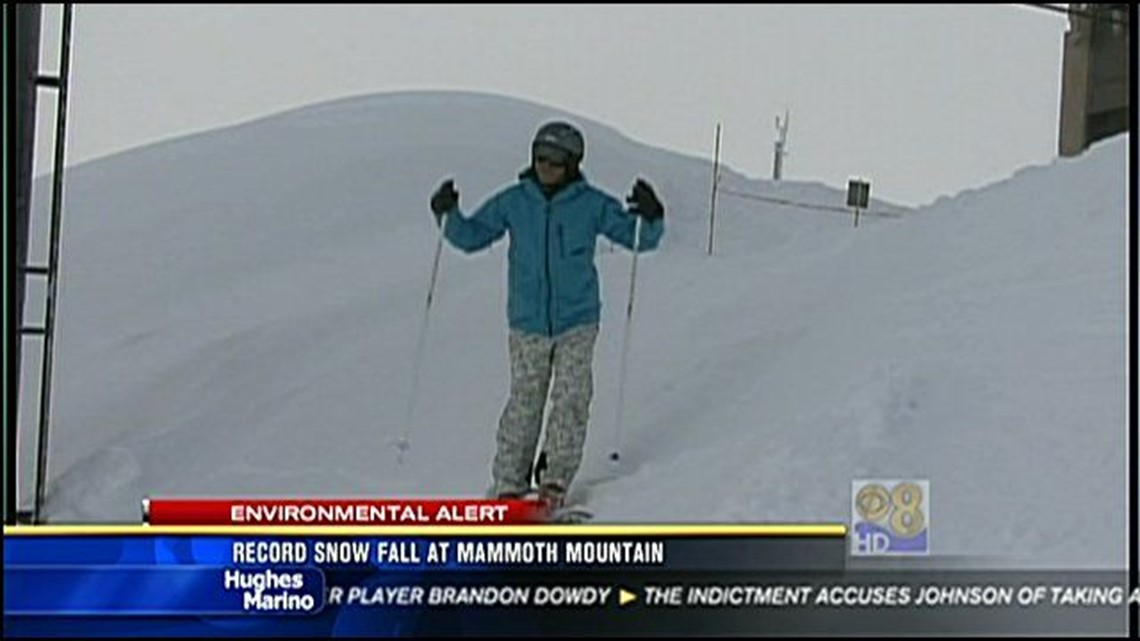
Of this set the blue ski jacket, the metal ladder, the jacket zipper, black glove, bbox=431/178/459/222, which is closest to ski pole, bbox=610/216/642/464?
the blue ski jacket

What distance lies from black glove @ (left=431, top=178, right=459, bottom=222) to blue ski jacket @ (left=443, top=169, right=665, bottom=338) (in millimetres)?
11

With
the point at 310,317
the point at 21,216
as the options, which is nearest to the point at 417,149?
the point at 310,317

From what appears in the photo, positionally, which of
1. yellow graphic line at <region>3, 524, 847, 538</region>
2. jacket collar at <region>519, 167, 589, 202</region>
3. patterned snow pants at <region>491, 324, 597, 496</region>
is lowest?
yellow graphic line at <region>3, 524, 847, 538</region>

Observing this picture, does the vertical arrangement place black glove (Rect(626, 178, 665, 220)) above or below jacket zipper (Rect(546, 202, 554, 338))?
above

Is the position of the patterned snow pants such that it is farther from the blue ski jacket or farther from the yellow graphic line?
the yellow graphic line

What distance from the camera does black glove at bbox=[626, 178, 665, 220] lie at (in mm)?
2795

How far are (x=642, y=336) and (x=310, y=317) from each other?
51cm

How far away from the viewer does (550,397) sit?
2834mm

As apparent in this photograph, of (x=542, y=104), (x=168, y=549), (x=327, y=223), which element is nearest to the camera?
(x=168, y=549)

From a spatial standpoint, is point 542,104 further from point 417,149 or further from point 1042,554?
point 1042,554

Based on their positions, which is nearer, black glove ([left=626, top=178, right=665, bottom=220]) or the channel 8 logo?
the channel 8 logo

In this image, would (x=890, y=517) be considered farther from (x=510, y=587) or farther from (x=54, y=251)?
(x=54, y=251)

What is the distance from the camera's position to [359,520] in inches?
104

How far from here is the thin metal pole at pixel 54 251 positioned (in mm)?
2758
